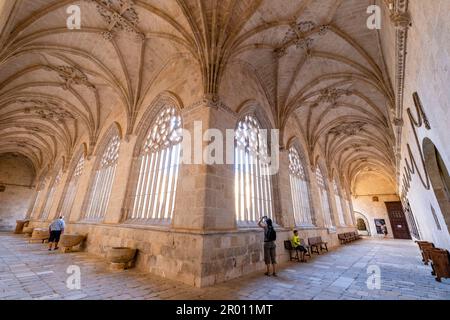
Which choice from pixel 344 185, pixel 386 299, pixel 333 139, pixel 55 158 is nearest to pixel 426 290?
pixel 386 299

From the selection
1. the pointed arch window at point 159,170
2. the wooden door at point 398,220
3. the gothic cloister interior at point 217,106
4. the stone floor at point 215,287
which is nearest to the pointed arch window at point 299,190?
the gothic cloister interior at point 217,106

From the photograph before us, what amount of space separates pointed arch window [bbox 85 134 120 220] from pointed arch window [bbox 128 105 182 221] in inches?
92.0

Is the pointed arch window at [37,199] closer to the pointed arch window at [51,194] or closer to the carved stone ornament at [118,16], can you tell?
the pointed arch window at [51,194]

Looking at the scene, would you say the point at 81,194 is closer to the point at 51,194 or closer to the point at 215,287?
the point at 51,194

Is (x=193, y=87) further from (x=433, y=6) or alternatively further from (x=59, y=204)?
(x=59, y=204)

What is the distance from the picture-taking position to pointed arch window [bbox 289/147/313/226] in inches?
388

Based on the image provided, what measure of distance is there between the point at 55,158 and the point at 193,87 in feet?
59.8

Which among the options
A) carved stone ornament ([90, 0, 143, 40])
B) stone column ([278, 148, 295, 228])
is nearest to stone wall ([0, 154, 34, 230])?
carved stone ornament ([90, 0, 143, 40])

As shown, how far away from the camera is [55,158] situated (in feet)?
58.1

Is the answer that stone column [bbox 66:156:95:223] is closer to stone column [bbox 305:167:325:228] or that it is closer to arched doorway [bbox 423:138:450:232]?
stone column [bbox 305:167:325:228]

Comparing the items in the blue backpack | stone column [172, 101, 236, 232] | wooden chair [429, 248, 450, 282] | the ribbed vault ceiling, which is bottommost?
wooden chair [429, 248, 450, 282]

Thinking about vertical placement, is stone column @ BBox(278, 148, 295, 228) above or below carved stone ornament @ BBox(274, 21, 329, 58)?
below

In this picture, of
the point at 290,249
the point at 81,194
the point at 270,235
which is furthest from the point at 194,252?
the point at 81,194

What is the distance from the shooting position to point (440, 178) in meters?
5.05
